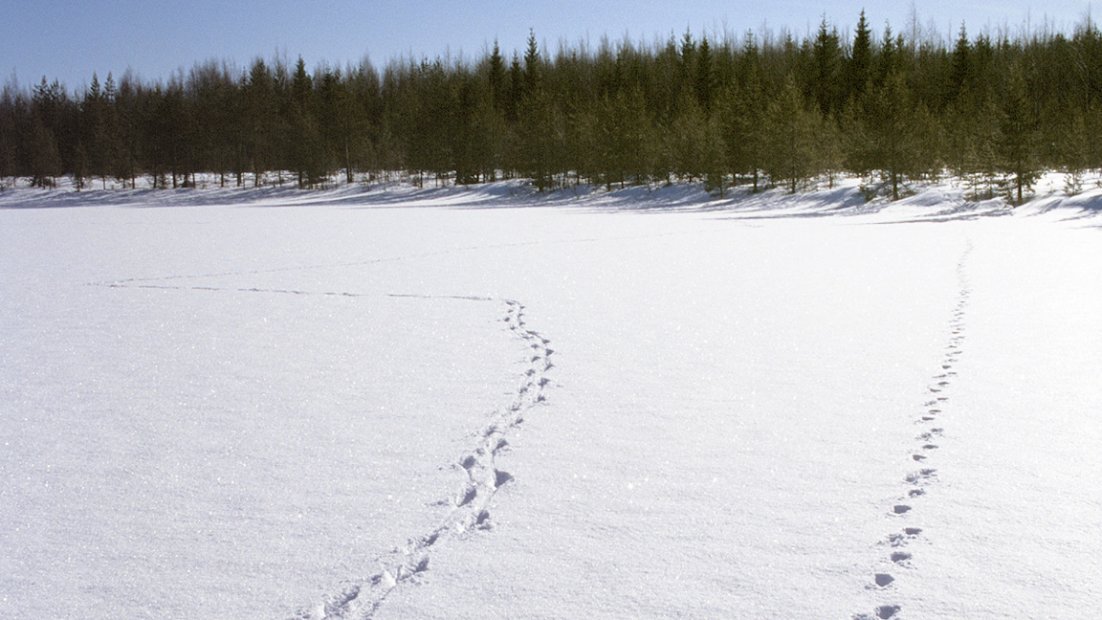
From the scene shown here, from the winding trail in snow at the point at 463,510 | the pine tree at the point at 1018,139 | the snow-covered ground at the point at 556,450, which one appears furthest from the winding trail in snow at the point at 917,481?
the pine tree at the point at 1018,139

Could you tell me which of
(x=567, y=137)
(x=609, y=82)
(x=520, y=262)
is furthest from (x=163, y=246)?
(x=609, y=82)

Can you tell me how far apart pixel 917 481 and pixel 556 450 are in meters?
1.93

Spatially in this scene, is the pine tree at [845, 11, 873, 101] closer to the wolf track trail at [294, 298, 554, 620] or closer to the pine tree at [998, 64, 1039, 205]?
the pine tree at [998, 64, 1039, 205]

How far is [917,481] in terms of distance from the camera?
460 centimetres

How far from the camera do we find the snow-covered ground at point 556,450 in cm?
351

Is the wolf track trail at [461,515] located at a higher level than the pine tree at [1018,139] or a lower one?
lower

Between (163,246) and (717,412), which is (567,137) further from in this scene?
(717,412)

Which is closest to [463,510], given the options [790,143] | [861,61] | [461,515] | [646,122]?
[461,515]

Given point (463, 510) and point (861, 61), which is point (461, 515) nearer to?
point (463, 510)

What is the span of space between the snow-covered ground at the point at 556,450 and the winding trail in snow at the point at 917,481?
19 millimetres

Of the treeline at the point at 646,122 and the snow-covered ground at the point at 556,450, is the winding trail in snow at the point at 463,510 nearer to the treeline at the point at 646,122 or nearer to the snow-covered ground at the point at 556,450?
the snow-covered ground at the point at 556,450

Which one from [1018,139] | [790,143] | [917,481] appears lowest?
[917,481]

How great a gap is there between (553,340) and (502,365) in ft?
3.99

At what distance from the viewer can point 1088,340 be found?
8.21 m
